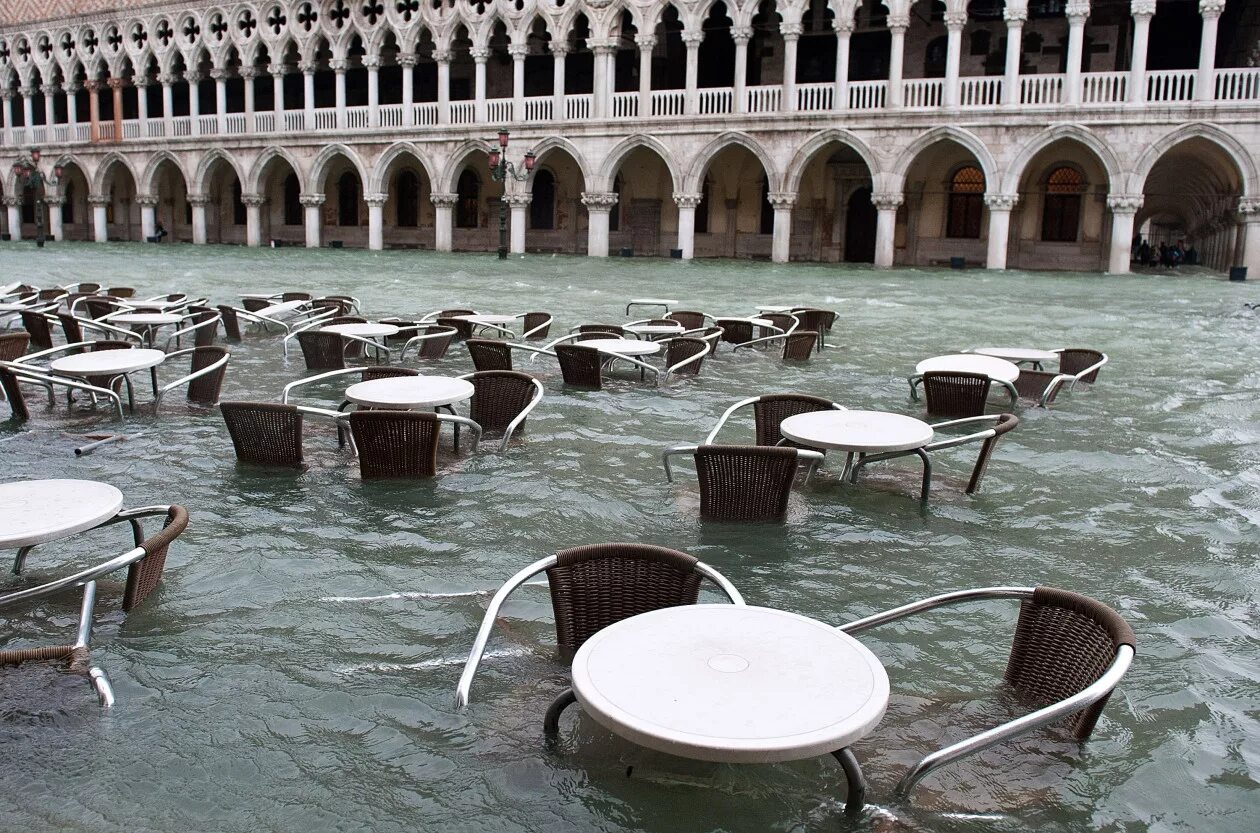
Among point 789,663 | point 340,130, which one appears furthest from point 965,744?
point 340,130

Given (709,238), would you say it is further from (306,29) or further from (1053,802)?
(1053,802)

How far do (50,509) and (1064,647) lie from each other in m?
3.39

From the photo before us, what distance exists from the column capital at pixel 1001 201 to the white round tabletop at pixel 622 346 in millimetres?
16935

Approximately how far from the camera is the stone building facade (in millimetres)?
23281

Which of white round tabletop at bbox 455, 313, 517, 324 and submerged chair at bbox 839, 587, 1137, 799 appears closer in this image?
submerged chair at bbox 839, 587, 1137, 799

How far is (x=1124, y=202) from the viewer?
74.0ft

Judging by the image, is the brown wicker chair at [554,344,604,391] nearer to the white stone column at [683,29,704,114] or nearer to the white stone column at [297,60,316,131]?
the white stone column at [683,29,704,114]

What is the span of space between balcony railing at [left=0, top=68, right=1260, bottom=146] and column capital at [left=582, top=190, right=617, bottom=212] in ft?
5.98

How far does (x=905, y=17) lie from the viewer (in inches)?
942

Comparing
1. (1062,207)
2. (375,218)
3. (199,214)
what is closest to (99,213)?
(199,214)

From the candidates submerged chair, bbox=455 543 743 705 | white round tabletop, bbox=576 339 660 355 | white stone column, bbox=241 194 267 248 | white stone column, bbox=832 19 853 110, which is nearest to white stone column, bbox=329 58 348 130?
white stone column, bbox=241 194 267 248

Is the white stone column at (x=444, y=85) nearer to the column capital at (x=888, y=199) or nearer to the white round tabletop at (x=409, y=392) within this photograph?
the column capital at (x=888, y=199)

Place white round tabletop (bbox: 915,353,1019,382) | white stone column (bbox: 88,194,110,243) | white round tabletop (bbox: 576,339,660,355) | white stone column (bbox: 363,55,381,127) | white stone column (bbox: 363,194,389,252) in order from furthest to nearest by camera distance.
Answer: white stone column (bbox: 88,194,110,243), white stone column (bbox: 363,194,389,252), white stone column (bbox: 363,55,381,127), white round tabletop (bbox: 576,339,660,355), white round tabletop (bbox: 915,353,1019,382)

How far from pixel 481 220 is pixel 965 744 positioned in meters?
31.5
